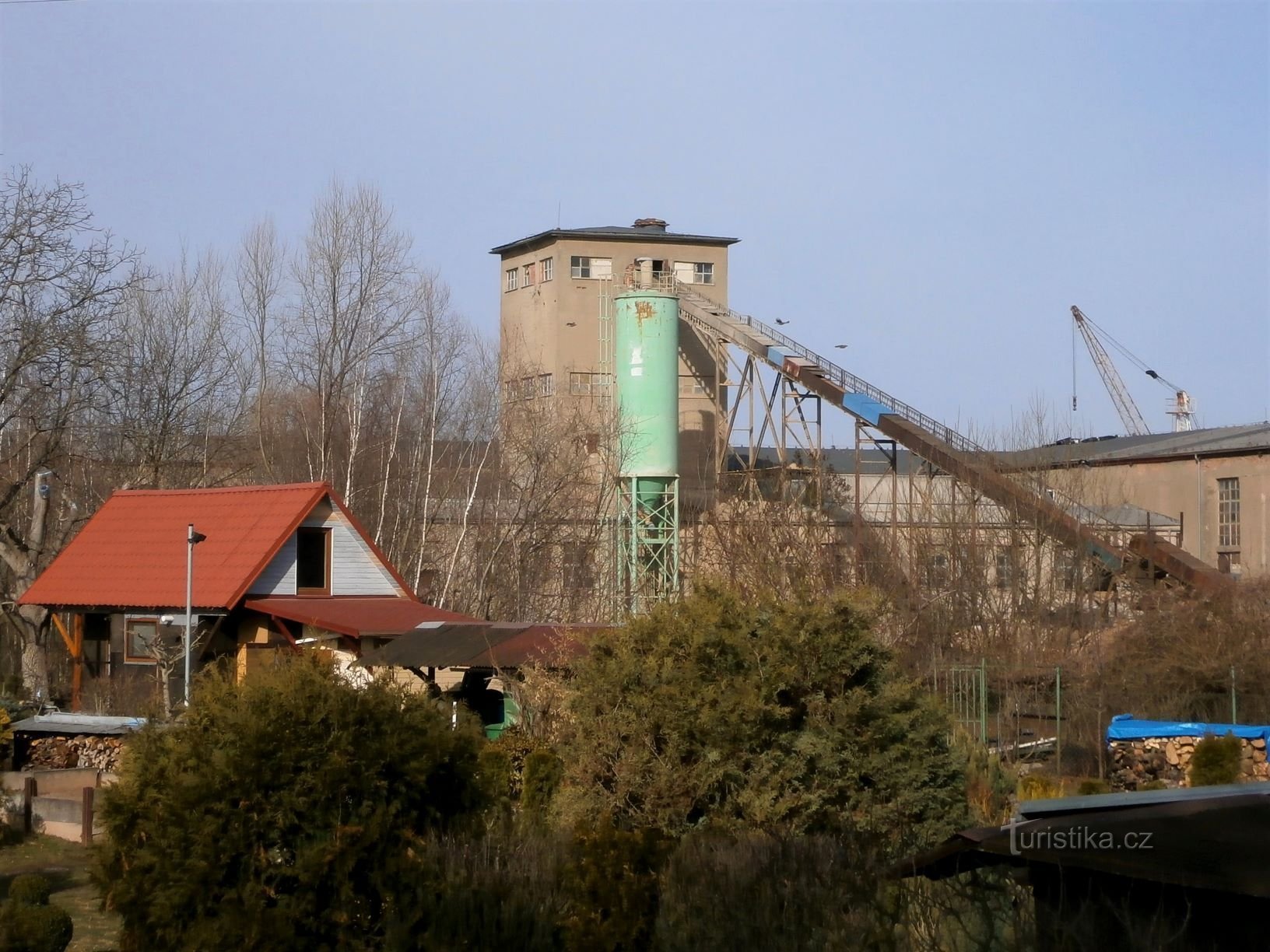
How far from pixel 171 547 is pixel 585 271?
30775 mm

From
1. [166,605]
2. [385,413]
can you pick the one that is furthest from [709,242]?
[166,605]

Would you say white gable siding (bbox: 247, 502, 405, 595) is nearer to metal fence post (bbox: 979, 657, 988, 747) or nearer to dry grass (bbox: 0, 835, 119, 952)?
dry grass (bbox: 0, 835, 119, 952)

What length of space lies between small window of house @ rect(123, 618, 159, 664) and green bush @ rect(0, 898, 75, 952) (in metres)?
18.9

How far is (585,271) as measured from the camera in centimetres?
5966

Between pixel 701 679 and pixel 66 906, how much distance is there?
752cm

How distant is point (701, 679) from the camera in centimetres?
1227

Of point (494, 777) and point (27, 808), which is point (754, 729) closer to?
point (494, 777)

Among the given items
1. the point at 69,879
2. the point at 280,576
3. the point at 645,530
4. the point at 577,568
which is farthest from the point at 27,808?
the point at 577,568

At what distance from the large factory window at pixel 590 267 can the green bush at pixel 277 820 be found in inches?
1974

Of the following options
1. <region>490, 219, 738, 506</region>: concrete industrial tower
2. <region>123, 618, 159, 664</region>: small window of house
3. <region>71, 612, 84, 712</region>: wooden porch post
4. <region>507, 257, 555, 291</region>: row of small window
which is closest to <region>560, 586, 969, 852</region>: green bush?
<region>123, 618, 159, 664</region>: small window of house

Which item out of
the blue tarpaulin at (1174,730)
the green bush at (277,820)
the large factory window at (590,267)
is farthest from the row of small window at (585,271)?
the green bush at (277,820)

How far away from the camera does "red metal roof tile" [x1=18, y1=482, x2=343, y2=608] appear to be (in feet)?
97.1

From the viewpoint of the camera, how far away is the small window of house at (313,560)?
3055 centimetres

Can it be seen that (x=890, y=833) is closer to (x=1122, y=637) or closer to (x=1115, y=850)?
(x=1115, y=850)
